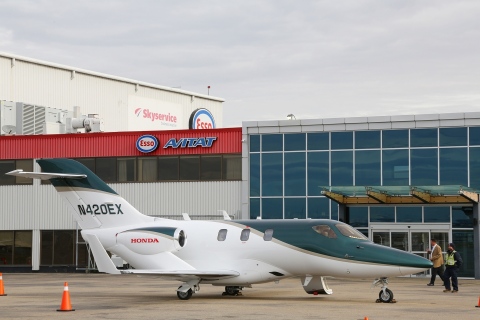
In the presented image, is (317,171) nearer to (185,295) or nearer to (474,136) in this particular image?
(474,136)

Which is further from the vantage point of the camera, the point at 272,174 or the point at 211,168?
the point at 211,168

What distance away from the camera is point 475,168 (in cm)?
4100

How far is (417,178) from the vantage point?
42125 millimetres

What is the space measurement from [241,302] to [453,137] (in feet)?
62.2

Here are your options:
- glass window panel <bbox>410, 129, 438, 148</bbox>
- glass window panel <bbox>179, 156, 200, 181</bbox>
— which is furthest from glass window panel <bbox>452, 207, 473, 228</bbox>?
glass window panel <bbox>179, 156, 200, 181</bbox>

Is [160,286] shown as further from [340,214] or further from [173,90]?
[173,90]

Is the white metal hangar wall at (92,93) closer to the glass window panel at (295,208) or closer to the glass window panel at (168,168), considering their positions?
the glass window panel at (168,168)

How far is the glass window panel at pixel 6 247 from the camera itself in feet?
164

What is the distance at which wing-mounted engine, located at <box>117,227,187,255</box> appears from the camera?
91.9 ft

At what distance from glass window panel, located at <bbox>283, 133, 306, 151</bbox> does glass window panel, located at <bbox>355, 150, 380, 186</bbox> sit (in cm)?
287

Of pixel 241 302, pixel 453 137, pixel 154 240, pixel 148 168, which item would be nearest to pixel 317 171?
pixel 453 137

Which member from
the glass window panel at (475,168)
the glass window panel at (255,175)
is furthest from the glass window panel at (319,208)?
the glass window panel at (475,168)

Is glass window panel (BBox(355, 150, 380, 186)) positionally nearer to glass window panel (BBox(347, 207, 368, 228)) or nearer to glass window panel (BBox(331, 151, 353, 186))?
glass window panel (BBox(331, 151, 353, 186))

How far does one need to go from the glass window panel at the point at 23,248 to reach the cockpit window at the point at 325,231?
26.9 meters
